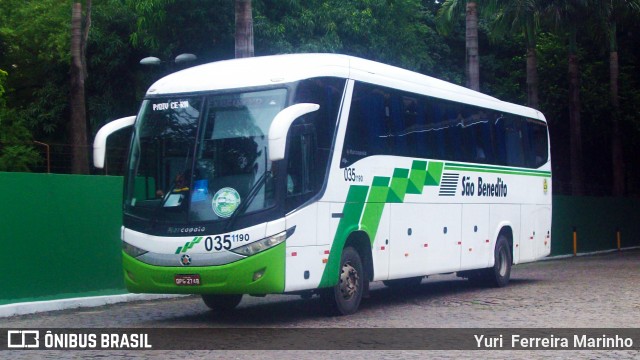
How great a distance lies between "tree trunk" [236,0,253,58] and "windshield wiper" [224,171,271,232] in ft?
28.1

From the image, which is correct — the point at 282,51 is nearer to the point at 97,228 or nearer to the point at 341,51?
the point at 341,51

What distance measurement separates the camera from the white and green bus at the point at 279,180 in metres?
12.8

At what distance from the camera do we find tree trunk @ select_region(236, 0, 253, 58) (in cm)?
2094

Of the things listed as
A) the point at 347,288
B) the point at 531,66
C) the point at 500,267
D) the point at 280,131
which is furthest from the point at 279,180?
the point at 531,66

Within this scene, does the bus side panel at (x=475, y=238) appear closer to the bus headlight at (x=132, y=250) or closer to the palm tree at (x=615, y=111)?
the bus headlight at (x=132, y=250)

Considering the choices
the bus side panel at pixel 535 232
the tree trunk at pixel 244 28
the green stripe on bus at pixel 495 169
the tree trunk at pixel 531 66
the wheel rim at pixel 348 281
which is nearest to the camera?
the wheel rim at pixel 348 281

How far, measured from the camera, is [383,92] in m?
15.5

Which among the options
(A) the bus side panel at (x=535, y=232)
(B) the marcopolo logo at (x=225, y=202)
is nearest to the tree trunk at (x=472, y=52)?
(A) the bus side panel at (x=535, y=232)

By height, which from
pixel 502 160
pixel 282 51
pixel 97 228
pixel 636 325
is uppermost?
pixel 282 51

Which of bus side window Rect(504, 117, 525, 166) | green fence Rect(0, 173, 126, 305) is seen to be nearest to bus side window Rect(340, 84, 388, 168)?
green fence Rect(0, 173, 126, 305)

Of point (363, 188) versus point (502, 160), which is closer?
point (363, 188)

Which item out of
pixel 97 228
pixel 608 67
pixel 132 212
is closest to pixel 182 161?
pixel 132 212

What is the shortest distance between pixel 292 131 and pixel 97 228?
5.31m

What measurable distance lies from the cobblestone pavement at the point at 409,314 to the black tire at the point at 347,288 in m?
0.18
